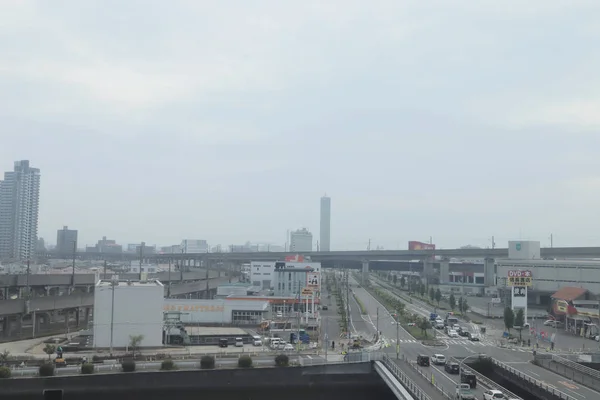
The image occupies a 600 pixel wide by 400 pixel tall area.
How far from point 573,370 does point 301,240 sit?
10546 centimetres

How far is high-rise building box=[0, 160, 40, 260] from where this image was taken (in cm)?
7750

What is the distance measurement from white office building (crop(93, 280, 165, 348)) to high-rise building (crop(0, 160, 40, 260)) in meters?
63.8

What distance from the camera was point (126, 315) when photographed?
20.8 m

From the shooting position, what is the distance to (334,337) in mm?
24578

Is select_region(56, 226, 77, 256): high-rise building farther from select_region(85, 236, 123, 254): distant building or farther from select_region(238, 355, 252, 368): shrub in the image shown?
select_region(238, 355, 252, 368): shrub

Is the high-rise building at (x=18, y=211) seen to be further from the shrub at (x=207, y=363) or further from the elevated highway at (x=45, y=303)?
the shrub at (x=207, y=363)

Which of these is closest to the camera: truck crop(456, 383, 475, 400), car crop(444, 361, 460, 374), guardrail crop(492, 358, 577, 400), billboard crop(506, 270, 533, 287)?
truck crop(456, 383, 475, 400)

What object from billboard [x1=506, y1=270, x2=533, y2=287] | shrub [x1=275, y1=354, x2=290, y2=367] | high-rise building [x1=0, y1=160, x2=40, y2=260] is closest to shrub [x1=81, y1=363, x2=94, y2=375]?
shrub [x1=275, y1=354, x2=290, y2=367]

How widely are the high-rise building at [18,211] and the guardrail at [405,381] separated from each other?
7278 centimetres

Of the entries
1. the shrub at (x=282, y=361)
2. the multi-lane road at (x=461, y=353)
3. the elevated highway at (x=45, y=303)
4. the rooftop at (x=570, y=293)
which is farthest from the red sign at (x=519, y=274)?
the elevated highway at (x=45, y=303)

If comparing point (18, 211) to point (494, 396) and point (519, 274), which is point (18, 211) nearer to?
point (519, 274)

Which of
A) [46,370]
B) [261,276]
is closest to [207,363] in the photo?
[46,370]

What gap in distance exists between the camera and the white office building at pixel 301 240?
119188mm

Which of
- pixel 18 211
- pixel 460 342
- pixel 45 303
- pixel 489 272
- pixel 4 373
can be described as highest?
pixel 18 211
